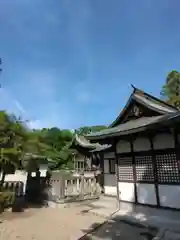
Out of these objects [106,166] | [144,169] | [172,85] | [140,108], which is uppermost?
[172,85]

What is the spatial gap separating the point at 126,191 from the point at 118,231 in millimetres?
3280

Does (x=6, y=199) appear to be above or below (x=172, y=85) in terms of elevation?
below

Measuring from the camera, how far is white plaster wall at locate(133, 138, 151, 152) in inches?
372

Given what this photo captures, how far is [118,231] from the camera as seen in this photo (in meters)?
6.73

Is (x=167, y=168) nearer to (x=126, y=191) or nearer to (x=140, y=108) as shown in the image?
(x=126, y=191)

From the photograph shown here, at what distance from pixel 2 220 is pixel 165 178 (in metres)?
7.17

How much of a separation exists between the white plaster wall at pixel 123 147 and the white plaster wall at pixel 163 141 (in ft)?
4.95

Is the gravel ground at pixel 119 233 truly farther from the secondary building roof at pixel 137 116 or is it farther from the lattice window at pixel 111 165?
the lattice window at pixel 111 165

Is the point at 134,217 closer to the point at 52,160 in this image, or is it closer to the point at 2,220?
the point at 2,220

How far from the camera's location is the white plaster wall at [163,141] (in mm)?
8570

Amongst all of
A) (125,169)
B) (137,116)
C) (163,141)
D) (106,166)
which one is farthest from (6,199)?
(137,116)

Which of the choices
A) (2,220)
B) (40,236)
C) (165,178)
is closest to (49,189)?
(2,220)

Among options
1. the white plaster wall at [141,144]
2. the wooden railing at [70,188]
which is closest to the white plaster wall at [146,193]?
the white plaster wall at [141,144]

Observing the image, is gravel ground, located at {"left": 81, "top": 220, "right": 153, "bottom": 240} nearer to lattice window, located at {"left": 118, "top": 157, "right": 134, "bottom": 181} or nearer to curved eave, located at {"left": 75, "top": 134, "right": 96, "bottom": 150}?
lattice window, located at {"left": 118, "top": 157, "right": 134, "bottom": 181}
